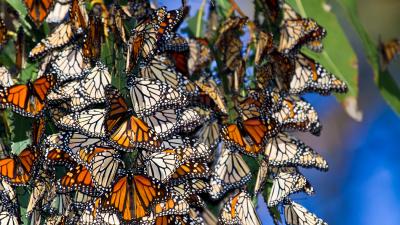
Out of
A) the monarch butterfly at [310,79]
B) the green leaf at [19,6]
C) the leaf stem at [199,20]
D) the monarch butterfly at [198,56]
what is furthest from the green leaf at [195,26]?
the green leaf at [19,6]

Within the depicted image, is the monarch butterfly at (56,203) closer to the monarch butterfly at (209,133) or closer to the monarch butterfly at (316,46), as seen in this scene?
the monarch butterfly at (209,133)

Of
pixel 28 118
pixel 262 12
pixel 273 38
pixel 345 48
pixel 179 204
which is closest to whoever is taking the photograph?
pixel 179 204

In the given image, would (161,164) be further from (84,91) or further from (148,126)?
(84,91)

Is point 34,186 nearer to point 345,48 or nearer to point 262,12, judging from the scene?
point 262,12

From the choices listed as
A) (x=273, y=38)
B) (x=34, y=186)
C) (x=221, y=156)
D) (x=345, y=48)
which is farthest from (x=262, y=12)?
(x=34, y=186)

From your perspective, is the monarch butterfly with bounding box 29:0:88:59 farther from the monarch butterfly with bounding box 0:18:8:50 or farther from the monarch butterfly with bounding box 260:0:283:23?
the monarch butterfly with bounding box 260:0:283:23

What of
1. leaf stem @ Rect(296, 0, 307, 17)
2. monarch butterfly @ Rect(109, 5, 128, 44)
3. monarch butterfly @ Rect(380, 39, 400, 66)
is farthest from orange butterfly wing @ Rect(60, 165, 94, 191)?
monarch butterfly @ Rect(380, 39, 400, 66)
